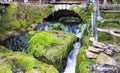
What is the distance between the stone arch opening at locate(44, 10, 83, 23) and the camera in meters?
18.9

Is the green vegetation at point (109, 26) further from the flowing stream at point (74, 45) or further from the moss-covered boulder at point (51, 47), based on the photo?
the moss-covered boulder at point (51, 47)

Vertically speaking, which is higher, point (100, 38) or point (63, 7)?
point (63, 7)

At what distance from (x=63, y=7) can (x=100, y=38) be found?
4.52 meters

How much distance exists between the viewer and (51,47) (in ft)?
42.4

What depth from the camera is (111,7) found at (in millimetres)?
15953

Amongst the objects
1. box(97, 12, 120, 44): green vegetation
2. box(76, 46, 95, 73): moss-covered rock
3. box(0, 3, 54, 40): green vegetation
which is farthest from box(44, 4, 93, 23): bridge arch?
box(76, 46, 95, 73): moss-covered rock

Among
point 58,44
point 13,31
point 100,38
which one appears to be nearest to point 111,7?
point 100,38

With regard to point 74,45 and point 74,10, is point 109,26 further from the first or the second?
point 74,10

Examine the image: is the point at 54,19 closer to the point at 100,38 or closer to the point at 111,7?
the point at 111,7

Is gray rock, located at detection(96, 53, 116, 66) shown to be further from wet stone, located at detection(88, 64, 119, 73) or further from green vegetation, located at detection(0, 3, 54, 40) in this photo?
green vegetation, located at detection(0, 3, 54, 40)

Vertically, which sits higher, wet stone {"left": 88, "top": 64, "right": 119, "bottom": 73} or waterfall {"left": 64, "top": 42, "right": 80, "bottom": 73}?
wet stone {"left": 88, "top": 64, "right": 119, "bottom": 73}

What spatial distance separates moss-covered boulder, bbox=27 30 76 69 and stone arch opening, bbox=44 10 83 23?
14.3 ft

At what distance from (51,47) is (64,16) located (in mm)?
7532

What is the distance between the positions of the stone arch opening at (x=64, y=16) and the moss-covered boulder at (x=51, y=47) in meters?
4.35
